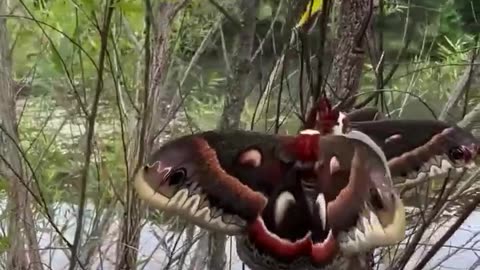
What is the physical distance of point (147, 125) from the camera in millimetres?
963

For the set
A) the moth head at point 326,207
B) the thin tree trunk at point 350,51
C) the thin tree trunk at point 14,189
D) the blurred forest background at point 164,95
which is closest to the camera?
the moth head at point 326,207

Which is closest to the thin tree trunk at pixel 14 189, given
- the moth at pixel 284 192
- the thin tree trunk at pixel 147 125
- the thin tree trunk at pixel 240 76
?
the thin tree trunk at pixel 147 125

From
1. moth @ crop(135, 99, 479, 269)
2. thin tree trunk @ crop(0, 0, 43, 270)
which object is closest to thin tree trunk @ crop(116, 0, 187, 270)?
thin tree trunk @ crop(0, 0, 43, 270)

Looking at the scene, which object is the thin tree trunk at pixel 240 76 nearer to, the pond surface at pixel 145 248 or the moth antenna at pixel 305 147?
the pond surface at pixel 145 248

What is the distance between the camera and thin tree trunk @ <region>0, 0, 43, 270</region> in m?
1.10

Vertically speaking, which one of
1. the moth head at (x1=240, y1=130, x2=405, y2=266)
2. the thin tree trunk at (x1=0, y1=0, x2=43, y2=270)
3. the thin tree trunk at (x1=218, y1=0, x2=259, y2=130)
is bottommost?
the thin tree trunk at (x1=0, y1=0, x2=43, y2=270)

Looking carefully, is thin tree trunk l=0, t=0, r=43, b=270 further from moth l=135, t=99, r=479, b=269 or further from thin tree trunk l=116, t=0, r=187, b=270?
moth l=135, t=99, r=479, b=269

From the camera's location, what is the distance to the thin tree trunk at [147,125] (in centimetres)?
93

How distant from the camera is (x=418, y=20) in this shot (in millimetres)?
1336

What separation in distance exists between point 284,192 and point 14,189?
657 mm

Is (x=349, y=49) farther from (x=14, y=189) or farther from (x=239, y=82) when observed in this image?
(x=14, y=189)

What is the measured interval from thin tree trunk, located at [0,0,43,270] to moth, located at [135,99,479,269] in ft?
1.97

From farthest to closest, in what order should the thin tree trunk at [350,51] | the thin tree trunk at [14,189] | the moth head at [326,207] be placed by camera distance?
the thin tree trunk at [14,189], the thin tree trunk at [350,51], the moth head at [326,207]

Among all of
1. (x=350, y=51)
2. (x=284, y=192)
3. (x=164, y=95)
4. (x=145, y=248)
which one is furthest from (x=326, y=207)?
(x=145, y=248)
